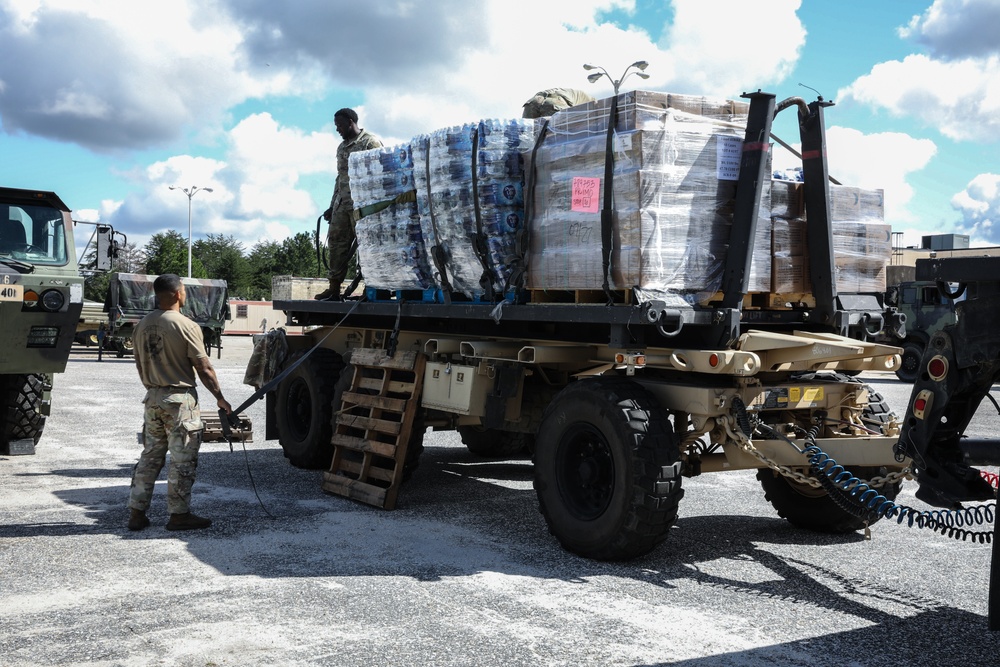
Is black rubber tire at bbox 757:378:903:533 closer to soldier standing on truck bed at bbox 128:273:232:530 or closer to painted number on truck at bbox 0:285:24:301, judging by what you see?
soldier standing on truck bed at bbox 128:273:232:530

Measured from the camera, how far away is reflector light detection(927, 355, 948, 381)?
15.1 feet

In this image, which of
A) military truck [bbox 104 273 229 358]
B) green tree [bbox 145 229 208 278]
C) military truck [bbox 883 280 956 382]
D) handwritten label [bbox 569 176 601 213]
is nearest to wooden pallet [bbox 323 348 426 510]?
handwritten label [bbox 569 176 601 213]

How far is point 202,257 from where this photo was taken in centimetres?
8969

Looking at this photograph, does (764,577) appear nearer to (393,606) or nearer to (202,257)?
(393,606)

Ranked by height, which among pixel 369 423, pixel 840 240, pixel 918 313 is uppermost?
pixel 840 240

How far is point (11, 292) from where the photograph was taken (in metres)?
10.1

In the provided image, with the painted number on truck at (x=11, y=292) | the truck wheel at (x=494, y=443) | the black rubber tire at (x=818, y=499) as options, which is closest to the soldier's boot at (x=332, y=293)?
the truck wheel at (x=494, y=443)

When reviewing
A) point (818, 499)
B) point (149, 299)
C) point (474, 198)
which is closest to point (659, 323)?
point (474, 198)

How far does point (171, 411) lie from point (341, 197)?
3418 mm

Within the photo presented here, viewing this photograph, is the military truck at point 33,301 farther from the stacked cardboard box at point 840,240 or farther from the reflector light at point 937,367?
the reflector light at point 937,367

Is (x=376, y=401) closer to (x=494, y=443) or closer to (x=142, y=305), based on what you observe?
(x=494, y=443)

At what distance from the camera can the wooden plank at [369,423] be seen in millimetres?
8547

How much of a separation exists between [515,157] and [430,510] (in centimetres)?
299

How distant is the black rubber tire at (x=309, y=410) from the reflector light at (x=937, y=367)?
21.5ft
